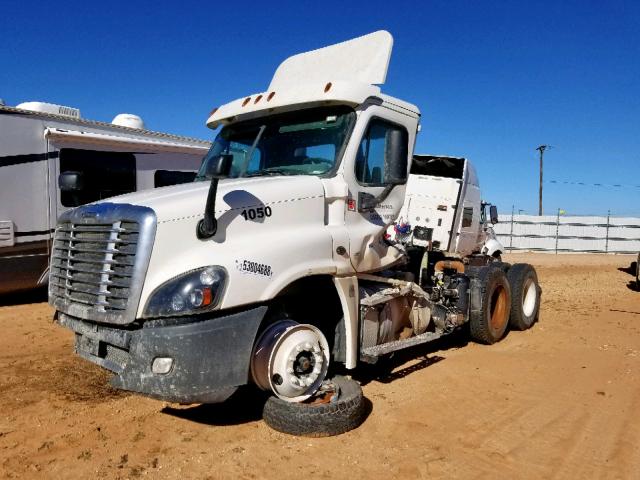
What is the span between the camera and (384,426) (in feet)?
14.8

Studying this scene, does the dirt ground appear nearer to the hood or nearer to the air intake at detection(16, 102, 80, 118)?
the hood

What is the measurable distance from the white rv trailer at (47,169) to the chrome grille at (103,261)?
174 inches

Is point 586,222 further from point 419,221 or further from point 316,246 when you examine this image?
point 316,246

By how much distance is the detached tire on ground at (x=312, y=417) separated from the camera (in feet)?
13.8

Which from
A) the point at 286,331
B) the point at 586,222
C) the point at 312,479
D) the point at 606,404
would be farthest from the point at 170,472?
the point at 586,222

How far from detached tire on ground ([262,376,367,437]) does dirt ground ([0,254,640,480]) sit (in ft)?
0.27

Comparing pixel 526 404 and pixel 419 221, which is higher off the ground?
pixel 419 221

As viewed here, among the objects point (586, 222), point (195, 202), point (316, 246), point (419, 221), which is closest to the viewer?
point (195, 202)

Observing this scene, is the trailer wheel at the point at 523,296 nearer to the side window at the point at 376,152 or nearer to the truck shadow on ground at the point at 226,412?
the side window at the point at 376,152

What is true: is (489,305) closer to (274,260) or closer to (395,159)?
(395,159)

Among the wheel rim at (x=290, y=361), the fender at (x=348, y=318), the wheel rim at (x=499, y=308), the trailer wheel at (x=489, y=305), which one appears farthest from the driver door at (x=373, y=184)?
the wheel rim at (x=499, y=308)

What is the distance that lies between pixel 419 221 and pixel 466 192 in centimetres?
98

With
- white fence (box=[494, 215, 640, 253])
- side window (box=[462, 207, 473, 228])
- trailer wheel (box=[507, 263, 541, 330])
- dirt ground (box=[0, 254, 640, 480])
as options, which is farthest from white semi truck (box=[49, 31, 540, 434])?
white fence (box=[494, 215, 640, 253])

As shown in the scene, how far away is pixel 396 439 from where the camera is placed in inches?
168
